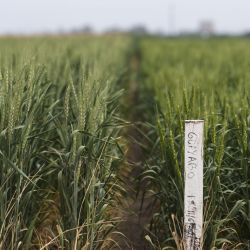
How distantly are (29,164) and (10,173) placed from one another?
28 cm

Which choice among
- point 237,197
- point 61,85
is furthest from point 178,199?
point 61,85

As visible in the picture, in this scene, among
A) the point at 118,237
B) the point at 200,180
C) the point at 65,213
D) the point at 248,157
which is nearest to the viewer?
the point at 200,180

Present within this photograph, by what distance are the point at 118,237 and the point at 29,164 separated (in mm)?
1043

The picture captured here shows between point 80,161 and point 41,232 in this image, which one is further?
point 41,232

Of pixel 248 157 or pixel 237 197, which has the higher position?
pixel 248 157

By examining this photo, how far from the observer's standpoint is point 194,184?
305 centimetres

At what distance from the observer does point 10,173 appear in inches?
127

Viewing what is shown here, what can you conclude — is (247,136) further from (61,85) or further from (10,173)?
(61,85)

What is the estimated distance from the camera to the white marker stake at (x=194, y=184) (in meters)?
3.04

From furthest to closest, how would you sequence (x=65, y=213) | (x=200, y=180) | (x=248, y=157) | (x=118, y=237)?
(x=118, y=237) < (x=248, y=157) < (x=65, y=213) < (x=200, y=180)

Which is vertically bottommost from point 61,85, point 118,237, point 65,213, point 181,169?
point 118,237

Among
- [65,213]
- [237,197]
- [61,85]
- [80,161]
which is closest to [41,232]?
[65,213]

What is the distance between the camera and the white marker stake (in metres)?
3.04

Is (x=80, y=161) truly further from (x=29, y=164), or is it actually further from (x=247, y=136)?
(x=247, y=136)
